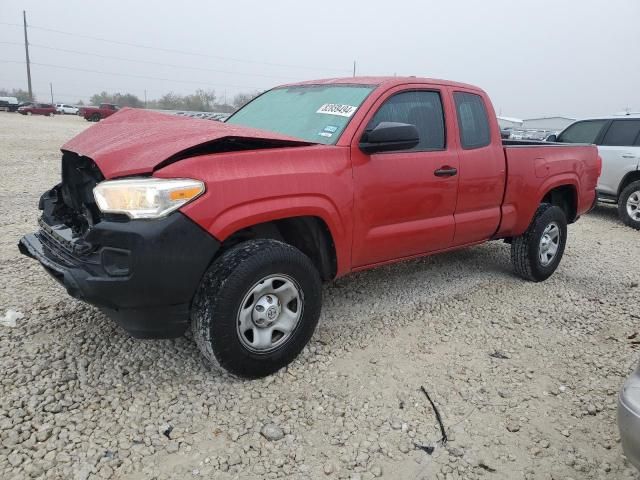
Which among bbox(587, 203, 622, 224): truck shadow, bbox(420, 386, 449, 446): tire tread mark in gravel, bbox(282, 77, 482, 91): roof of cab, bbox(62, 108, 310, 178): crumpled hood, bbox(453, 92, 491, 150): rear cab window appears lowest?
bbox(587, 203, 622, 224): truck shadow

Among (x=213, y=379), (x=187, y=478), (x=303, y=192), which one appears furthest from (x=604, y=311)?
(x=187, y=478)

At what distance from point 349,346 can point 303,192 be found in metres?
1.19

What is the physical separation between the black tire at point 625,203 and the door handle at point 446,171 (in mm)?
5984

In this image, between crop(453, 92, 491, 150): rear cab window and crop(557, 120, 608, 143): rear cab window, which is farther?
crop(557, 120, 608, 143): rear cab window

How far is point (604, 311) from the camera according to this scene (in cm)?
437

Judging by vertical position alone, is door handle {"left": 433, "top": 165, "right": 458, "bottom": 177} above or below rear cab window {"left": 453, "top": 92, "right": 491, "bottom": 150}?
below

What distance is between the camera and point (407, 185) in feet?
11.6

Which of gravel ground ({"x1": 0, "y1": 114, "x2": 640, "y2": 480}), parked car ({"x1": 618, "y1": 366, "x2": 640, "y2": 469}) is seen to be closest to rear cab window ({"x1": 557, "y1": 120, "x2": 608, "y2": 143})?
gravel ground ({"x1": 0, "y1": 114, "x2": 640, "y2": 480})

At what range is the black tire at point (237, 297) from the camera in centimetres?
264

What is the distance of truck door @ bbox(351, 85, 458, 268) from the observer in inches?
131

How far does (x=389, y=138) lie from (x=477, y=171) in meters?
1.32

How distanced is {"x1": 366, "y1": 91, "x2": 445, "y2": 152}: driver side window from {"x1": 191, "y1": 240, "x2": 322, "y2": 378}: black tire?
1296 mm

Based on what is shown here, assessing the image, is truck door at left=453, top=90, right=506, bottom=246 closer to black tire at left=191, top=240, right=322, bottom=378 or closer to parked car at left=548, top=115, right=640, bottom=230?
black tire at left=191, top=240, right=322, bottom=378

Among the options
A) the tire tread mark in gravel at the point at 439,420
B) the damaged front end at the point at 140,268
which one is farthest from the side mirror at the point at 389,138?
the tire tread mark in gravel at the point at 439,420
